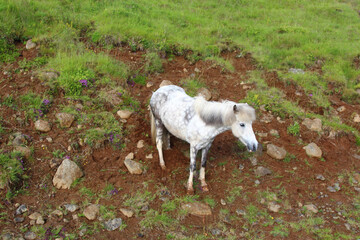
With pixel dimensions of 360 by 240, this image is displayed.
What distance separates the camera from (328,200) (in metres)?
4.79

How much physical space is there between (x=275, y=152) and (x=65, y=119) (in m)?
4.20

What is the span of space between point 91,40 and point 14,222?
17.9 ft

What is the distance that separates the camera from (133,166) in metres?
4.88

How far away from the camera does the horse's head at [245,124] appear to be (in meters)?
3.96

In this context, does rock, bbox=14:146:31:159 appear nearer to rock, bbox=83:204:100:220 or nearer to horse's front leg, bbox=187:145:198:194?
rock, bbox=83:204:100:220

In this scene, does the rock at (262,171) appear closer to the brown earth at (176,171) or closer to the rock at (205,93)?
the brown earth at (176,171)

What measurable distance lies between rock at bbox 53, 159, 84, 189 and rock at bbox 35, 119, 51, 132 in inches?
39.5

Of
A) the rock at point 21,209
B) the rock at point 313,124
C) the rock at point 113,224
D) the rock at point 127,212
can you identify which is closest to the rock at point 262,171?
the rock at point 313,124

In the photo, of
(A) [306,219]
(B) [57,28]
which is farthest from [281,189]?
(B) [57,28]

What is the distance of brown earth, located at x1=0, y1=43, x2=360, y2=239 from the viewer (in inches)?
165

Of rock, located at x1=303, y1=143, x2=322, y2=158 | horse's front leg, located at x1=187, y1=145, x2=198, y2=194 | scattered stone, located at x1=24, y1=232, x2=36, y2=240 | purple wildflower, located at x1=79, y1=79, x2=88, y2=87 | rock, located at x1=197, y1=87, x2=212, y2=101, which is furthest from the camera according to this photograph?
rock, located at x1=197, y1=87, x2=212, y2=101

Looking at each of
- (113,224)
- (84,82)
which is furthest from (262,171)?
(84,82)

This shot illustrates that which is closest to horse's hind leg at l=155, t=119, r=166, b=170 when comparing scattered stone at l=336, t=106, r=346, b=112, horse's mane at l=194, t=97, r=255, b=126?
horse's mane at l=194, t=97, r=255, b=126

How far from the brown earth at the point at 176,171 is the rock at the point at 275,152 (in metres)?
0.12
